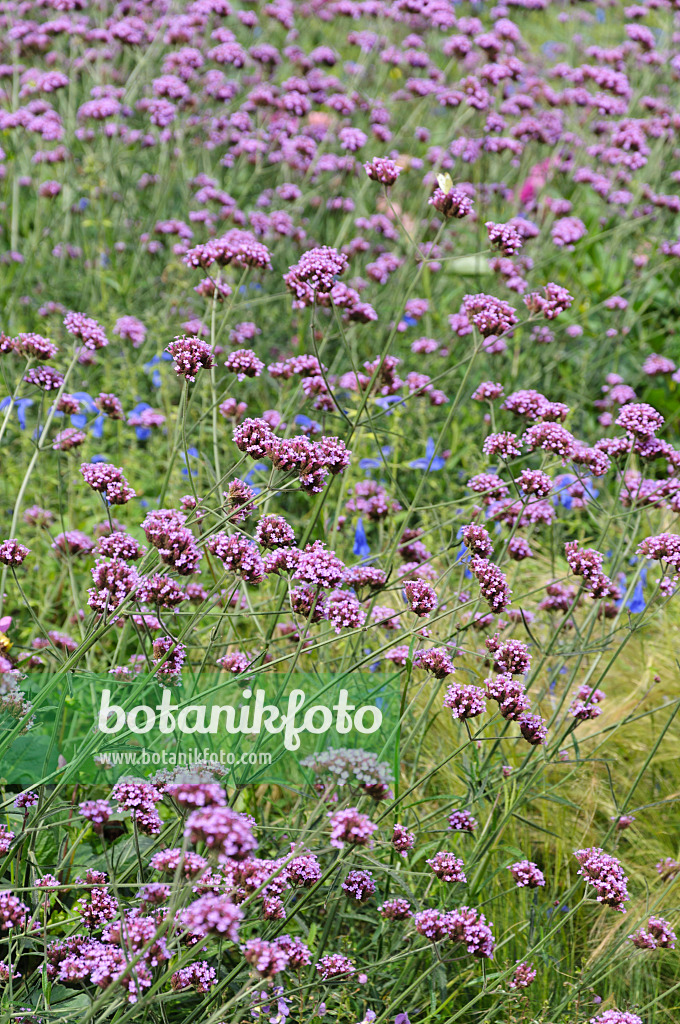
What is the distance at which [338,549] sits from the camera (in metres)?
3.71

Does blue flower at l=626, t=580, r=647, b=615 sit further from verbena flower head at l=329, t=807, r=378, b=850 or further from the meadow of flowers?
verbena flower head at l=329, t=807, r=378, b=850

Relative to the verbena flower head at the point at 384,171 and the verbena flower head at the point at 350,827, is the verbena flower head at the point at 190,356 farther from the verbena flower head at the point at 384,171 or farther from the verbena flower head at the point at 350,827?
the verbena flower head at the point at 350,827

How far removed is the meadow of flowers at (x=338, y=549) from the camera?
227 centimetres

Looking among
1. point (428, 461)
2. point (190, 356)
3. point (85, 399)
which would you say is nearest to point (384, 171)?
point (190, 356)

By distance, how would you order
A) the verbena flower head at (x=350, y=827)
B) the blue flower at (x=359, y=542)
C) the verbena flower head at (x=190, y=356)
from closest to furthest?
the verbena flower head at (x=350, y=827), the verbena flower head at (x=190, y=356), the blue flower at (x=359, y=542)

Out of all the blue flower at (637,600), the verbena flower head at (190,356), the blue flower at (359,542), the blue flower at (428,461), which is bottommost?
the blue flower at (637,600)

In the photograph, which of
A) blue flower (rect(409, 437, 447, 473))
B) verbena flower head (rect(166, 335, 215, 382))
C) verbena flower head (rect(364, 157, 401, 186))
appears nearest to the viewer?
verbena flower head (rect(166, 335, 215, 382))

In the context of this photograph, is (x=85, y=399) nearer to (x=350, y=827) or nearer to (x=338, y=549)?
(x=338, y=549)

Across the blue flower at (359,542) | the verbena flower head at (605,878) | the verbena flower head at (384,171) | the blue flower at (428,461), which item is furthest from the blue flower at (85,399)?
the verbena flower head at (605,878)

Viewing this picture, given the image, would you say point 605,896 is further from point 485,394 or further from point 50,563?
point 50,563

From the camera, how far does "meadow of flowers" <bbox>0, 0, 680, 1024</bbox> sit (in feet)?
7.45

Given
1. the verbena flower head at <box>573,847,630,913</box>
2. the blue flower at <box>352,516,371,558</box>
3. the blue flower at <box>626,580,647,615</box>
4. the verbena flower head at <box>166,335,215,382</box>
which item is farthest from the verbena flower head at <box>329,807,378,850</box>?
the blue flower at <box>626,580,647,615</box>

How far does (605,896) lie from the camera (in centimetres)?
237

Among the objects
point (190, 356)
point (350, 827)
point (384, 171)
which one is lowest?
point (350, 827)
